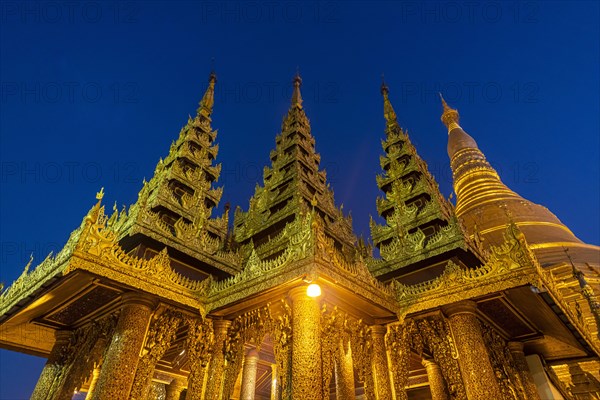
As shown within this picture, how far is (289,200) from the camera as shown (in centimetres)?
2159

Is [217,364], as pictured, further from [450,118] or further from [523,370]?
[450,118]

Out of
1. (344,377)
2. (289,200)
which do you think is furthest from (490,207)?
(344,377)

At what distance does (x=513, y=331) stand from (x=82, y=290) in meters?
14.6

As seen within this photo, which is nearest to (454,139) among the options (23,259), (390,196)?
(390,196)

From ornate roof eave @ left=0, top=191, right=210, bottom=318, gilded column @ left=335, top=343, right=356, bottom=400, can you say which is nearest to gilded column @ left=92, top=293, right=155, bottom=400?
ornate roof eave @ left=0, top=191, right=210, bottom=318

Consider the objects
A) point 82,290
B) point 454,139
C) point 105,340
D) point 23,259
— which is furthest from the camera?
point 23,259

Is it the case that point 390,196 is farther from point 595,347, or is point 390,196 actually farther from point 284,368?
point 284,368

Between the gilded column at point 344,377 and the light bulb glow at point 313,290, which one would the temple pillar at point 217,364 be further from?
the light bulb glow at point 313,290

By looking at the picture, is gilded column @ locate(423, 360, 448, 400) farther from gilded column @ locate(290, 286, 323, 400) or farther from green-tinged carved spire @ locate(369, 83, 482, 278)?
gilded column @ locate(290, 286, 323, 400)

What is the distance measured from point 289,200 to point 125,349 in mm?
12830

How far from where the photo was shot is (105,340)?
11.8m

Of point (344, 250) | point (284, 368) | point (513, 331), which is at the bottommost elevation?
point (284, 368)

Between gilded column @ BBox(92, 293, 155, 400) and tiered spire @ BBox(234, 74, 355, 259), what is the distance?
313 inches

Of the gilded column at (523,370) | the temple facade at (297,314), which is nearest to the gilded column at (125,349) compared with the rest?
the temple facade at (297,314)
